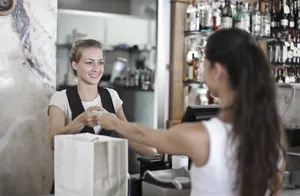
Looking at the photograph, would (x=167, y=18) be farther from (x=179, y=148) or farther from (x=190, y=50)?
(x=179, y=148)

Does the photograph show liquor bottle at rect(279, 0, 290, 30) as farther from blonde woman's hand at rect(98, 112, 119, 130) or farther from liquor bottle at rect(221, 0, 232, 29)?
blonde woman's hand at rect(98, 112, 119, 130)

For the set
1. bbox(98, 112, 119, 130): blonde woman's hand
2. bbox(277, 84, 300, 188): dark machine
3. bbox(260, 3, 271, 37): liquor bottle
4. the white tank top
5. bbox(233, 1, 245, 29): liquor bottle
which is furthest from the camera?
bbox(260, 3, 271, 37): liquor bottle

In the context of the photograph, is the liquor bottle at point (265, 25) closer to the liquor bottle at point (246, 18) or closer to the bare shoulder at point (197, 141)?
the liquor bottle at point (246, 18)

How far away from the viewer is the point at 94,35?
3934mm

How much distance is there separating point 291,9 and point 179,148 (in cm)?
413

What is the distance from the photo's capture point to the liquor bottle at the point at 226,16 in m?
4.29

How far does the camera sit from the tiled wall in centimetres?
312

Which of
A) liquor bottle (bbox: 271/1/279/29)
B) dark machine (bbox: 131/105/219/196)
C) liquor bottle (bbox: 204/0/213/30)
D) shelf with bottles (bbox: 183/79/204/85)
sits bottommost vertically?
dark machine (bbox: 131/105/219/196)

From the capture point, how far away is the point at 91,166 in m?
1.59

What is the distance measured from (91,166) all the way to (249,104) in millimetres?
597

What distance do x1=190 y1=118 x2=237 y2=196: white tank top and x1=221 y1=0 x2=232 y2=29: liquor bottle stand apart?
306 centimetres

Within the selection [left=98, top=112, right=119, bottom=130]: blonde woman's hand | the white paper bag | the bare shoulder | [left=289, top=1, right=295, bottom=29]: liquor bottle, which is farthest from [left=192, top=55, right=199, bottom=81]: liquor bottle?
the bare shoulder

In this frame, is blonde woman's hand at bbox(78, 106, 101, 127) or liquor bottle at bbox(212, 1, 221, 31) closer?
blonde woman's hand at bbox(78, 106, 101, 127)

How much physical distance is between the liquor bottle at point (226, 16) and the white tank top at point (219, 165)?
3.06m
